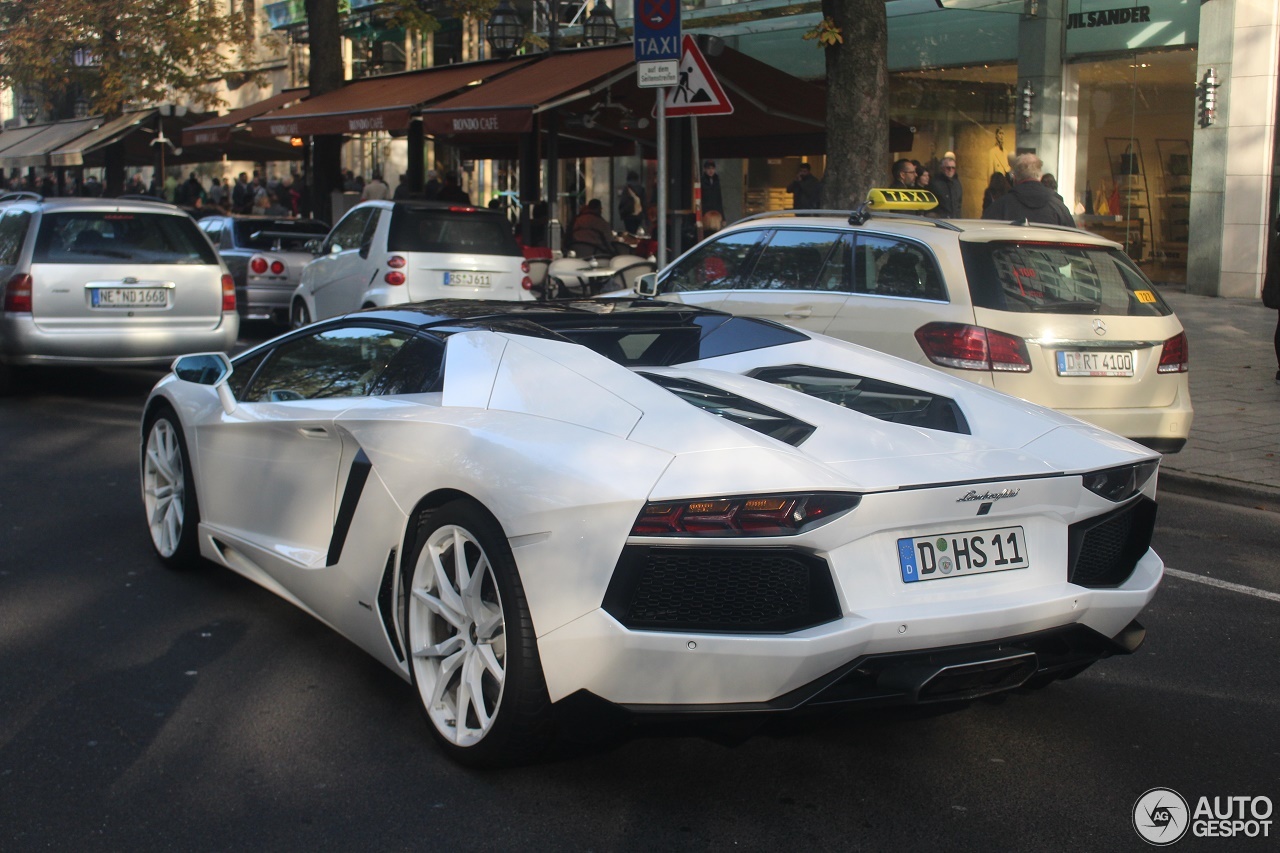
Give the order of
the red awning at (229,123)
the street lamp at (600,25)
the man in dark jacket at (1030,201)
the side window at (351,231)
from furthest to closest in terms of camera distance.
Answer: the red awning at (229,123) < the street lamp at (600,25) < the side window at (351,231) < the man in dark jacket at (1030,201)

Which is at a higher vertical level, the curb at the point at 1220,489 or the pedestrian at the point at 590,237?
the pedestrian at the point at 590,237

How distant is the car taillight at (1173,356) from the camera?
7.55 meters

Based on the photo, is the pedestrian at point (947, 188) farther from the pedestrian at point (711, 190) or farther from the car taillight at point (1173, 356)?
the car taillight at point (1173, 356)

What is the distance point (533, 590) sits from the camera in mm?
3381

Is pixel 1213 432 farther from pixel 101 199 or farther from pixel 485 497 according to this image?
pixel 101 199

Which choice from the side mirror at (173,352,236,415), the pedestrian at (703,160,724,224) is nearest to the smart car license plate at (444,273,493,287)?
the side mirror at (173,352,236,415)

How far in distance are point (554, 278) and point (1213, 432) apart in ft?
29.7

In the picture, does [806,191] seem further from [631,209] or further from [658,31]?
[658,31]

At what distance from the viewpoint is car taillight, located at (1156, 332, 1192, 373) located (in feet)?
24.8

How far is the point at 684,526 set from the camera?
3.19m

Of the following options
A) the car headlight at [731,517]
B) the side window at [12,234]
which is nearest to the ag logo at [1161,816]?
the car headlight at [731,517]

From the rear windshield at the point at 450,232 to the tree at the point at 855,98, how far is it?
3.49 meters

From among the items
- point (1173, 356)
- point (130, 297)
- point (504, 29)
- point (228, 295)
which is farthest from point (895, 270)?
point (504, 29)

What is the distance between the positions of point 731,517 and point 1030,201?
29.4ft
